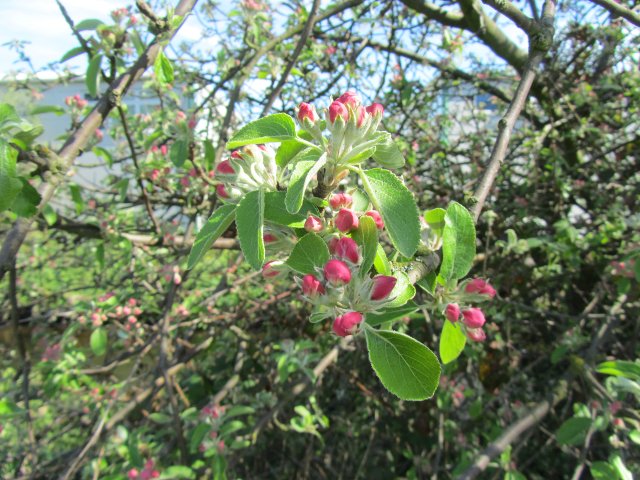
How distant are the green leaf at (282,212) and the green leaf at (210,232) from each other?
0.18 feet

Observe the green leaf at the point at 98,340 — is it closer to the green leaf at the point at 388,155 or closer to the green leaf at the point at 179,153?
the green leaf at the point at 179,153

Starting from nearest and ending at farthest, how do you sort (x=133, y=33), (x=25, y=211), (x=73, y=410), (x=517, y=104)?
(x=517, y=104)
(x=25, y=211)
(x=133, y=33)
(x=73, y=410)

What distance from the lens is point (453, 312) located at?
81 centimetres

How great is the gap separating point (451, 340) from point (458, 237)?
0.85 ft

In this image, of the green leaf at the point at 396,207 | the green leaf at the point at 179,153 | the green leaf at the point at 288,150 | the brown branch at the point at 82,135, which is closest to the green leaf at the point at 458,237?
the green leaf at the point at 396,207

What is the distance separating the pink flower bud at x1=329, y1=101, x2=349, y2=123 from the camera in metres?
0.69

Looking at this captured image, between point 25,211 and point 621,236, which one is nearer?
point 25,211

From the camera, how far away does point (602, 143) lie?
8.05 feet

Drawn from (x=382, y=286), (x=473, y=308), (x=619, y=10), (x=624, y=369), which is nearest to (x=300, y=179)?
(x=382, y=286)

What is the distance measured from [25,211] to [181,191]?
1374mm

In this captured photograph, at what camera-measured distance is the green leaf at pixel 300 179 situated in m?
0.61

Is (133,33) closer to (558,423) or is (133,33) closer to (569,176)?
(569,176)

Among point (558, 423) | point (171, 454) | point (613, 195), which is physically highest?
point (613, 195)

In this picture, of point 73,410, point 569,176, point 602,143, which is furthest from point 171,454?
point 602,143
